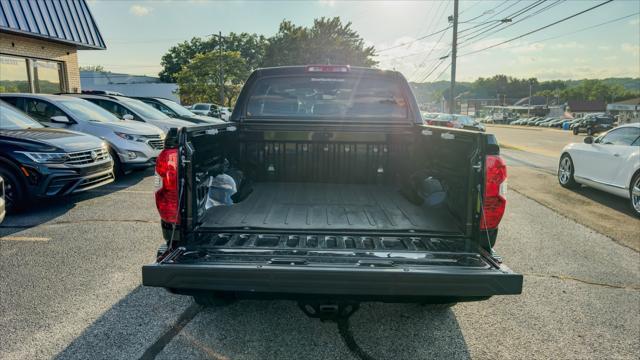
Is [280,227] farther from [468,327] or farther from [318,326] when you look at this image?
[468,327]

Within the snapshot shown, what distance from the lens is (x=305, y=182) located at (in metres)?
4.34

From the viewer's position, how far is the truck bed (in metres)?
3.09

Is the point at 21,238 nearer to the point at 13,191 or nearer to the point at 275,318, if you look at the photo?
the point at 13,191

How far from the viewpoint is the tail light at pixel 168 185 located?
9.12 feet

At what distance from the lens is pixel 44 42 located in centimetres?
1509

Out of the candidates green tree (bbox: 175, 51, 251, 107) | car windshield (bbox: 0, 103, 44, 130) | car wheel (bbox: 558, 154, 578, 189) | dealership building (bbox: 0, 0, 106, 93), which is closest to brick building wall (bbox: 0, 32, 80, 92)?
dealership building (bbox: 0, 0, 106, 93)

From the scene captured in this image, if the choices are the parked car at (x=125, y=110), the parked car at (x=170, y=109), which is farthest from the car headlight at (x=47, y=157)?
the parked car at (x=170, y=109)

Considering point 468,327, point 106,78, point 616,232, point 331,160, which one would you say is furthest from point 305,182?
point 106,78

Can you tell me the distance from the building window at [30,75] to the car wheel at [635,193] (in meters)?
17.3

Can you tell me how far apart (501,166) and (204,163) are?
2092 mm

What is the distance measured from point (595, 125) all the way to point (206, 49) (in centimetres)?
7570

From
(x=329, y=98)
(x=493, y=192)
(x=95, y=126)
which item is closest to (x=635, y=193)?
(x=329, y=98)

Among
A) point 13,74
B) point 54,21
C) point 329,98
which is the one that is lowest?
point 329,98

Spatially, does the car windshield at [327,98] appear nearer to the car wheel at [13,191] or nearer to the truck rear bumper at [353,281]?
the truck rear bumper at [353,281]
